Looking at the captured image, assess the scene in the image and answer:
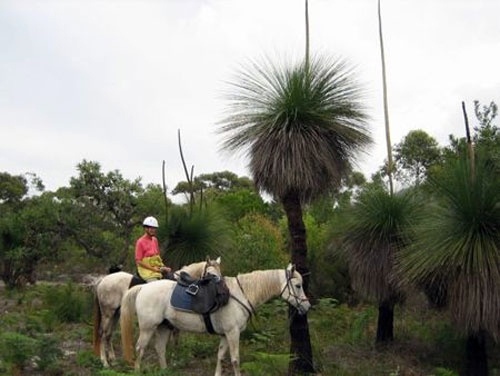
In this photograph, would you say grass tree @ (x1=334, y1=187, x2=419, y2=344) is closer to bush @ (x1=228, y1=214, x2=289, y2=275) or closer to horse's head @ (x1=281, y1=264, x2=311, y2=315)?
horse's head @ (x1=281, y1=264, x2=311, y2=315)

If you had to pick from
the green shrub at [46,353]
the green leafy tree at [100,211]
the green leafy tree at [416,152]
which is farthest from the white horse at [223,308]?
the green leafy tree at [416,152]

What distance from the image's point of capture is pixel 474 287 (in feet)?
27.2

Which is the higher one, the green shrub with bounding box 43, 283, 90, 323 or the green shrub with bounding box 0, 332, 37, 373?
the green shrub with bounding box 43, 283, 90, 323

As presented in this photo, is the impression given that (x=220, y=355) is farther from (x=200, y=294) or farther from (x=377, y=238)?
(x=377, y=238)

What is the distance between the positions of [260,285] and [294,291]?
494 mm

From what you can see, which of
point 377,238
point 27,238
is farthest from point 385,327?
point 27,238

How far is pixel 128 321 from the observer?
28.2 feet

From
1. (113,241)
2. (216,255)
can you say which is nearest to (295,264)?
(216,255)

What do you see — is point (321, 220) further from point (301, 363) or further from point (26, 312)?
point (301, 363)

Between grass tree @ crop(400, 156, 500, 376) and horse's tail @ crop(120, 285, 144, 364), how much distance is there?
13.6 feet

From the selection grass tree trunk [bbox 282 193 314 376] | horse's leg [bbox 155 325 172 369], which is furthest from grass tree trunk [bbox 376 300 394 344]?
horse's leg [bbox 155 325 172 369]

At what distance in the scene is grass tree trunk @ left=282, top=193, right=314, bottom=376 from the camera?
28.6 feet

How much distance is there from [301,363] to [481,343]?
2.93 m

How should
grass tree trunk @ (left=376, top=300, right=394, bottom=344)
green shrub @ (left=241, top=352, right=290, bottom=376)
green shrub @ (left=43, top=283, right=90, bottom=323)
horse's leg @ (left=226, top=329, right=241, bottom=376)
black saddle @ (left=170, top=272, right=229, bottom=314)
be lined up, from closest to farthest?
green shrub @ (left=241, top=352, right=290, bottom=376) → horse's leg @ (left=226, top=329, right=241, bottom=376) → black saddle @ (left=170, top=272, right=229, bottom=314) → grass tree trunk @ (left=376, top=300, right=394, bottom=344) → green shrub @ (left=43, top=283, right=90, bottom=323)
